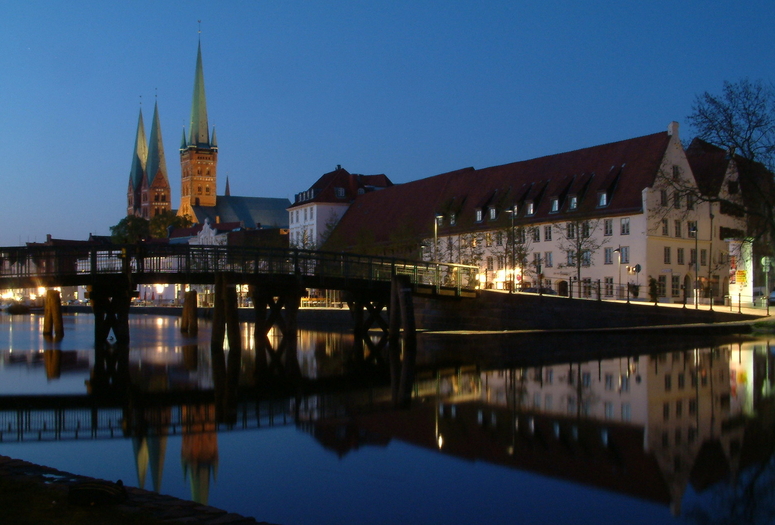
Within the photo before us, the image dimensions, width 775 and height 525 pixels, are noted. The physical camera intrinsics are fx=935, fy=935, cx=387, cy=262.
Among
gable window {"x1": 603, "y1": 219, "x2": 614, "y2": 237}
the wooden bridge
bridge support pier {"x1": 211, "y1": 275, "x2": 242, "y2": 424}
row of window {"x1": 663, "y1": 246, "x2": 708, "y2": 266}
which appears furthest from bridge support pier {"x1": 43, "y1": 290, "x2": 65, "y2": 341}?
row of window {"x1": 663, "y1": 246, "x2": 708, "y2": 266}

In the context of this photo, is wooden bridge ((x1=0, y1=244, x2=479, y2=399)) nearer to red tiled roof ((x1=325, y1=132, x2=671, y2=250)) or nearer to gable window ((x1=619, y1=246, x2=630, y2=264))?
gable window ((x1=619, y1=246, x2=630, y2=264))

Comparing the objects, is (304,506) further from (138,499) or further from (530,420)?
(530,420)

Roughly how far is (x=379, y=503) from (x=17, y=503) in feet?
14.7

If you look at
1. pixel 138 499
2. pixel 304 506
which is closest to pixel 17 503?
pixel 138 499

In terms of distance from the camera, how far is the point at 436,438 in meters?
16.7

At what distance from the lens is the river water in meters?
12.0

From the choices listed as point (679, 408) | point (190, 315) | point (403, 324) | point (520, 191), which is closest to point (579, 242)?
point (520, 191)

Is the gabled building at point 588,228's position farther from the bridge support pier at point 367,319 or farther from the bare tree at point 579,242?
the bridge support pier at point 367,319

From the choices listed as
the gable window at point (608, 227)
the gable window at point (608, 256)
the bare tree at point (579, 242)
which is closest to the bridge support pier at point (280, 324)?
the bare tree at point (579, 242)

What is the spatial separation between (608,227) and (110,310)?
42.5 metres

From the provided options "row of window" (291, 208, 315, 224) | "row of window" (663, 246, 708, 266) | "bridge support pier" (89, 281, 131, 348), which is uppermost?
"row of window" (291, 208, 315, 224)

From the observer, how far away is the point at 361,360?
1405 inches

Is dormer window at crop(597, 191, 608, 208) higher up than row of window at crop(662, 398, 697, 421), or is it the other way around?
dormer window at crop(597, 191, 608, 208)

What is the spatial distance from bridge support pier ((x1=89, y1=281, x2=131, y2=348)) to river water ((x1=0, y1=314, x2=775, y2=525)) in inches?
378
